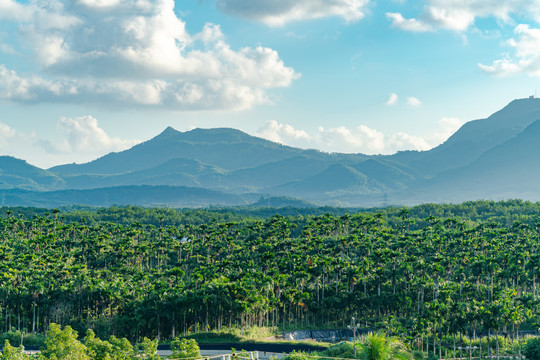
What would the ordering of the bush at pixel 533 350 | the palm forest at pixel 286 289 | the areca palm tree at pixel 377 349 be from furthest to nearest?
the palm forest at pixel 286 289
the bush at pixel 533 350
the areca palm tree at pixel 377 349

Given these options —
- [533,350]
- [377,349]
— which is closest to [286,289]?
[533,350]

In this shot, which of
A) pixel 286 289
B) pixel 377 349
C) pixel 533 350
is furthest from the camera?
pixel 286 289

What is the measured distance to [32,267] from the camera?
351ft

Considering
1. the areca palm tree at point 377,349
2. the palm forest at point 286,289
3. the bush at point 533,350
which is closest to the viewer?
the areca palm tree at point 377,349

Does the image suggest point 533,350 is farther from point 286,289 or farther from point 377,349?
point 286,289

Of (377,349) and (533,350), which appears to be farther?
(533,350)

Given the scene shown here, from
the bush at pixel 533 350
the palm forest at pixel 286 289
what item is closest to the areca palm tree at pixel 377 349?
the bush at pixel 533 350

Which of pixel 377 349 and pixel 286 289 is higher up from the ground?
pixel 377 349

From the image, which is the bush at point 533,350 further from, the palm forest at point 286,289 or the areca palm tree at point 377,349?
the areca palm tree at point 377,349

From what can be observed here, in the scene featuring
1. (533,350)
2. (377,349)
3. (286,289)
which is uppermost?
(377,349)

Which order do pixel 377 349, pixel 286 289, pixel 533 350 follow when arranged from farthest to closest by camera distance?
pixel 286 289 → pixel 533 350 → pixel 377 349

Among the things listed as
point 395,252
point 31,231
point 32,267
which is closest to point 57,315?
point 32,267

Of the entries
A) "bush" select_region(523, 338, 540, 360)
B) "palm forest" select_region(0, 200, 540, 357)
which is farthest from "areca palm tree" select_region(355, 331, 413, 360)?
"palm forest" select_region(0, 200, 540, 357)

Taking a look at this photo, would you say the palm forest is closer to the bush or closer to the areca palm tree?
the bush
